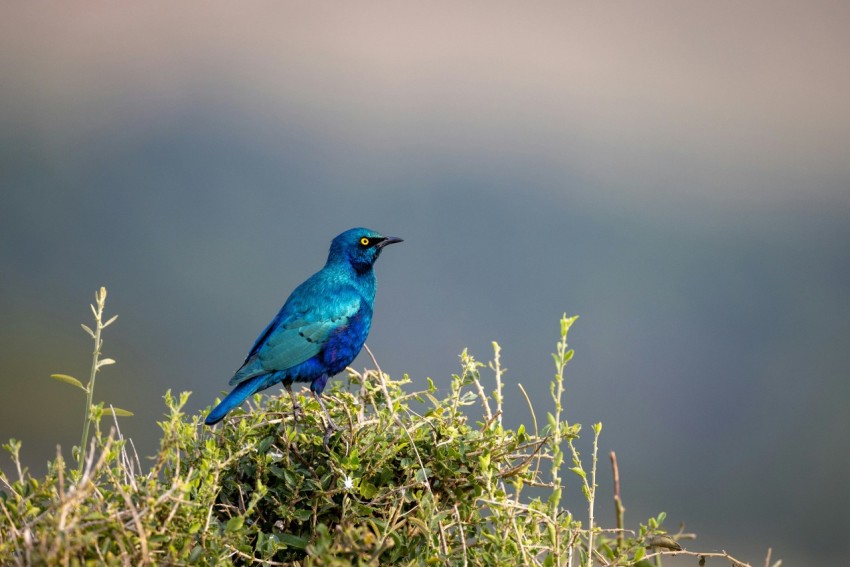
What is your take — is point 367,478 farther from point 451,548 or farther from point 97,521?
point 97,521

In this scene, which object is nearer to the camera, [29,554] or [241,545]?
[29,554]

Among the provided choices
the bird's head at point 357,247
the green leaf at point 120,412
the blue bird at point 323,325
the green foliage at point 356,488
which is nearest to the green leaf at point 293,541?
the green foliage at point 356,488

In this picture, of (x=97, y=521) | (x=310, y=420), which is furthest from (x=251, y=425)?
(x=97, y=521)

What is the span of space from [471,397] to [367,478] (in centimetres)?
34

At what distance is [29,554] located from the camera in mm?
1430

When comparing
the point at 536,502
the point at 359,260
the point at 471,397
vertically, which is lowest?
the point at 536,502

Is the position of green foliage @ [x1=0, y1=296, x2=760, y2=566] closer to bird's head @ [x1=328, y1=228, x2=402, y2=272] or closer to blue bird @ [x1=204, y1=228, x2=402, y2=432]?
blue bird @ [x1=204, y1=228, x2=402, y2=432]

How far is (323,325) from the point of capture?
305 centimetres

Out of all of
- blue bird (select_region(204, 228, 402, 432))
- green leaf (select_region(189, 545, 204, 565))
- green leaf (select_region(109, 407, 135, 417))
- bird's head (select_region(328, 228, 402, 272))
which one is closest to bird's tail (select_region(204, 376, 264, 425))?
blue bird (select_region(204, 228, 402, 432))

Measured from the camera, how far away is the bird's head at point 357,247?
335cm

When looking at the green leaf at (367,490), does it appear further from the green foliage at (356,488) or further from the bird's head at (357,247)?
the bird's head at (357,247)

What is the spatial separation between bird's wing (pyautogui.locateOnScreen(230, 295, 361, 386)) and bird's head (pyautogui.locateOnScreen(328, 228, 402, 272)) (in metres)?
0.19

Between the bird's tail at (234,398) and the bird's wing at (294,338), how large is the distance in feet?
0.10

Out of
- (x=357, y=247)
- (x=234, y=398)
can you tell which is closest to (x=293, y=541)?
(x=234, y=398)
